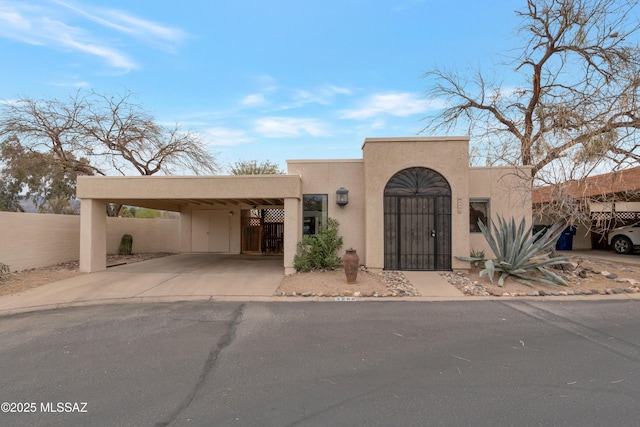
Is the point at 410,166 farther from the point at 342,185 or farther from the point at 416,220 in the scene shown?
the point at 342,185

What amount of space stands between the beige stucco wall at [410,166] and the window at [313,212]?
1.47m

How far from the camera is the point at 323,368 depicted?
3977 mm

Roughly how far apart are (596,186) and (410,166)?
495 cm

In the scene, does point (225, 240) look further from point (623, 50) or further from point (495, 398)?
point (623, 50)

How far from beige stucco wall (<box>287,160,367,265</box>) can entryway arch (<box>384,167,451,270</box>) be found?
3.08 ft

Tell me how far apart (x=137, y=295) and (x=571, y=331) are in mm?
8503

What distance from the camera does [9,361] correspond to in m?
4.29

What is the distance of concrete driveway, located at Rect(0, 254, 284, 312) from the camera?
7.60m

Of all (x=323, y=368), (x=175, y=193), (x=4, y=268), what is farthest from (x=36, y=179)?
(x=323, y=368)

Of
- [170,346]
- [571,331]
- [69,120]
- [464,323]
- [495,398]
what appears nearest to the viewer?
[495,398]

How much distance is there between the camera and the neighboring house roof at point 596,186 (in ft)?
27.7

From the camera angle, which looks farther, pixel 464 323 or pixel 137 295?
pixel 137 295

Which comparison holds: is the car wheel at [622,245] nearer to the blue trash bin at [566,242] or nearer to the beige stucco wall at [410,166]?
the blue trash bin at [566,242]

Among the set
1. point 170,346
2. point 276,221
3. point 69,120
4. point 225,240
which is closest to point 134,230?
point 225,240
